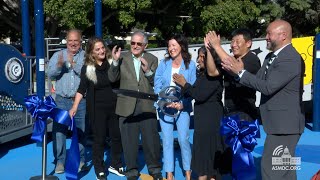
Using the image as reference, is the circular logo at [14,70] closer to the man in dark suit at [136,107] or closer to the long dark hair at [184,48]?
the man in dark suit at [136,107]

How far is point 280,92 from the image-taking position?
3.77 m

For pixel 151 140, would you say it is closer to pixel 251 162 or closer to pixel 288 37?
pixel 251 162

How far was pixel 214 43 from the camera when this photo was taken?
4.04 meters

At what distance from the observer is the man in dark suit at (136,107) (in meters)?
5.42

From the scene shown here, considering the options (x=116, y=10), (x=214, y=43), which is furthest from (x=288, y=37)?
(x=116, y=10)

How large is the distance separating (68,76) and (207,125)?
2.13 m

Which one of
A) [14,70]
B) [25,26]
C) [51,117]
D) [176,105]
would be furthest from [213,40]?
[25,26]

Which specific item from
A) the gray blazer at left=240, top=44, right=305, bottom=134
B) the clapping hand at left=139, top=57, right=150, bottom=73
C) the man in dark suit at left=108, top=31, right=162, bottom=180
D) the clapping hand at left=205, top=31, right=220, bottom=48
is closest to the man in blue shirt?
the man in dark suit at left=108, top=31, right=162, bottom=180

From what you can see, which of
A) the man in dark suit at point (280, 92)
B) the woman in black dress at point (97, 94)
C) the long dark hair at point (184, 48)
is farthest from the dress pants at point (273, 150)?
the woman in black dress at point (97, 94)

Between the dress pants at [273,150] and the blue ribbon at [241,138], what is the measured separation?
41 centimetres

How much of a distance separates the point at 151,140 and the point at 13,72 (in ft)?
9.08

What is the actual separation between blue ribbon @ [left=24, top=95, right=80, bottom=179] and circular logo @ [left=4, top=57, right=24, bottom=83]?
4.99 feet

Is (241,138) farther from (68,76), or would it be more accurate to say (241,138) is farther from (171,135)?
(68,76)

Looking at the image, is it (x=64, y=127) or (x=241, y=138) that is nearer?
(x=241, y=138)
